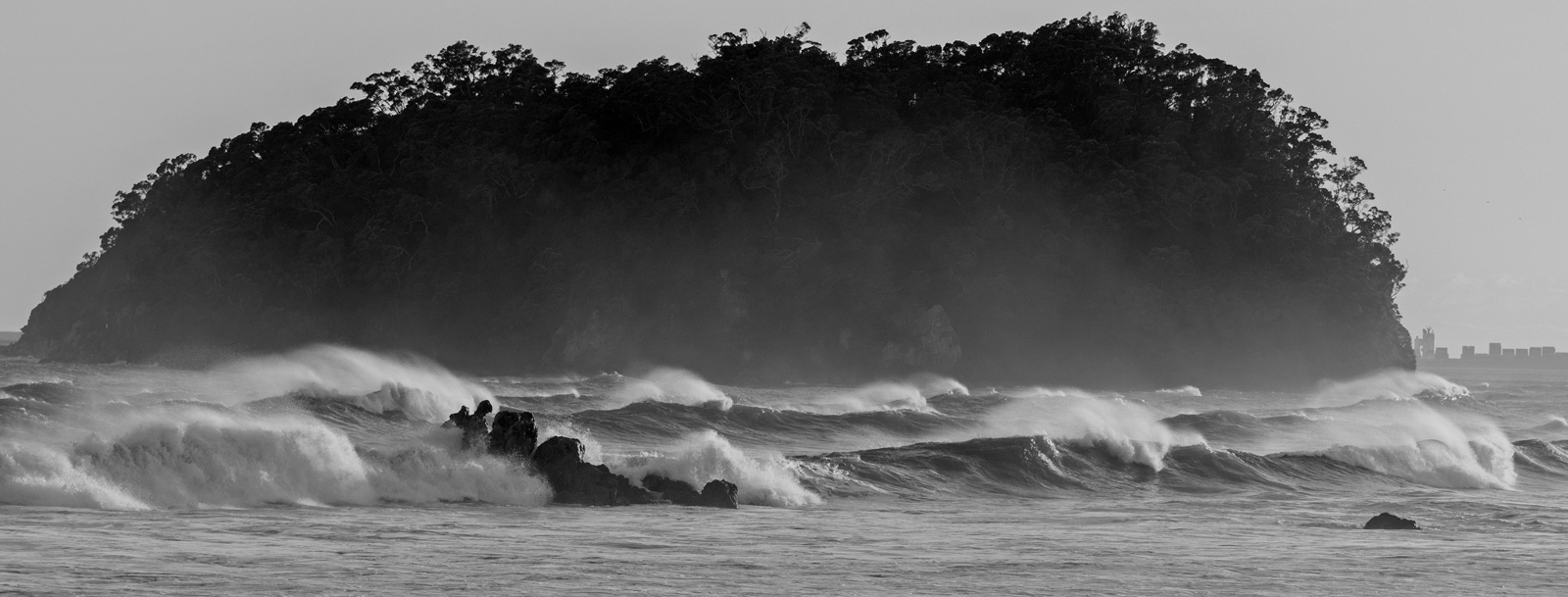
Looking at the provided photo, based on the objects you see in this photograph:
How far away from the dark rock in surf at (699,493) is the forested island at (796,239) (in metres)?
56.1

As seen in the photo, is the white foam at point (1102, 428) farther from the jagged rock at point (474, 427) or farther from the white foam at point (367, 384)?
the white foam at point (367, 384)

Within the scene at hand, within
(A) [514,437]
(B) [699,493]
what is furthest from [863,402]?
(A) [514,437]

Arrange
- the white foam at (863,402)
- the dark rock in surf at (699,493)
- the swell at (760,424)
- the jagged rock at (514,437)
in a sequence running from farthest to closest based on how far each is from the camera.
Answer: the white foam at (863,402) < the swell at (760,424) < the jagged rock at (514,437) < the dark rock in surf at (699,493)

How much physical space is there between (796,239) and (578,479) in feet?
204

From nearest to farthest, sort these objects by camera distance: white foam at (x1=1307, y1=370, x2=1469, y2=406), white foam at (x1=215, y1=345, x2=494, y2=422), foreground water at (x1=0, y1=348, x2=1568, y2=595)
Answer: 1. foreground water at (x1=0, y1=348, x2=1568, y2=595)
2. white foam at (x1=215, y1=345, x2=494, y2=422)
3. white foam at (x1=1307, y1=370, x2=1469, y2=406)

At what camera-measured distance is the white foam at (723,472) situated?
64.7 ft

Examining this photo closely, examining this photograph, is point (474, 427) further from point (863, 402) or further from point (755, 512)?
point (863, 402)

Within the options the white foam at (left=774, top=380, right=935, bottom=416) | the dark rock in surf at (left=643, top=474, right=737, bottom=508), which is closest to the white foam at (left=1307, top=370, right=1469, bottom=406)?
the white foam at (left=774, top=380, right=935, bottom=416)

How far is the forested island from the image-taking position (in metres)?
79.6

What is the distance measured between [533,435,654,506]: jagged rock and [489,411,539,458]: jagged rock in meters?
0.17

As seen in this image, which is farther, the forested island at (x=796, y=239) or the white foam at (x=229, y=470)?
the forested island at (x=796, y=239)

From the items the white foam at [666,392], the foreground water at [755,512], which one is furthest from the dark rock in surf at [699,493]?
the white foam at [666,392]

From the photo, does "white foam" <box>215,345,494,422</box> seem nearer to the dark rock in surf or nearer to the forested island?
the dark rock in surf

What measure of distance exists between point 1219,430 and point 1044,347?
46.8m
